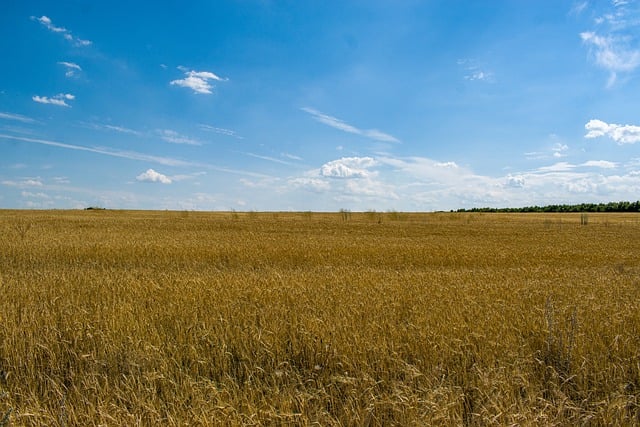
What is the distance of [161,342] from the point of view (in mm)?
4387

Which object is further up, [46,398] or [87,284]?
[87,284]

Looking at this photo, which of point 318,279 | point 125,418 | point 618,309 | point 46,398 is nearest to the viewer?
point 125,418

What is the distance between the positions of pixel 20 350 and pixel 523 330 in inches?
251

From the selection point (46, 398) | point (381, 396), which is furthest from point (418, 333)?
point (46, 398)

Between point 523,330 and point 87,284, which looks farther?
point 87,284

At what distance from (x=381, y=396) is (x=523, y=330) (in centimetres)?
262

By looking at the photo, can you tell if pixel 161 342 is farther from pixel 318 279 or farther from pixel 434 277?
pixel 434 277

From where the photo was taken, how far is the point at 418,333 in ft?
14.7

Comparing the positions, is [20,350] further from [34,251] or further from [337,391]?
[34,251]

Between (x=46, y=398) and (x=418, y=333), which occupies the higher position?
(x=418, y=333)

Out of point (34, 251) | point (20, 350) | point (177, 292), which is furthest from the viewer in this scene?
point (34, 251)

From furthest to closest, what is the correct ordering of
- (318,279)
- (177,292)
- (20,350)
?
(318,279) → (177,292) → (20,350)

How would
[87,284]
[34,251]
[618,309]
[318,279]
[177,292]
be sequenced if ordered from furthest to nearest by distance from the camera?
[34,251] < [318,279] < [87,284] < [177,292] < [618,309]

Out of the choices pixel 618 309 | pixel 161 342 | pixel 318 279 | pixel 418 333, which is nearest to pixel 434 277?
pixel 318 279
